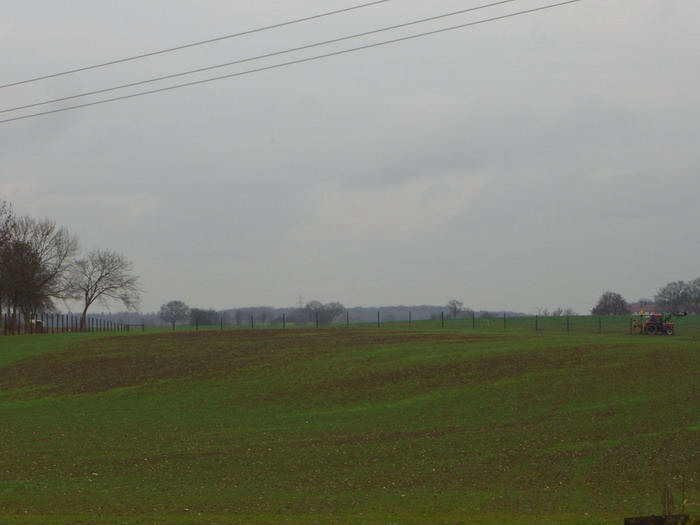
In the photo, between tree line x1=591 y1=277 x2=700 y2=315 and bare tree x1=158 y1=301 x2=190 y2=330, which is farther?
bare tree x1=158 y1=301 x2=190 y2=330

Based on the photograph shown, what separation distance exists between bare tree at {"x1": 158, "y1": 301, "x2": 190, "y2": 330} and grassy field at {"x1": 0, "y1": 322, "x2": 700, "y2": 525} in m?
132

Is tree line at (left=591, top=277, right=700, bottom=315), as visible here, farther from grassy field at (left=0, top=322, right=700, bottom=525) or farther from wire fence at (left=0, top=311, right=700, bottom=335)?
grassy field at (left=0, top=322, right=700, bottom=525)

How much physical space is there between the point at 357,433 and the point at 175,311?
529ft

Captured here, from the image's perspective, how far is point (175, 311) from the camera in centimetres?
18812

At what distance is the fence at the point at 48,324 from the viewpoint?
322ft

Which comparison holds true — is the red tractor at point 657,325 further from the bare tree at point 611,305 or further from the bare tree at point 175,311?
the bare tree at point 175,311

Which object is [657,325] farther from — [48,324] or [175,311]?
[175,311]

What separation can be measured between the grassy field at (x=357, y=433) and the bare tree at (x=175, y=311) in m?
132

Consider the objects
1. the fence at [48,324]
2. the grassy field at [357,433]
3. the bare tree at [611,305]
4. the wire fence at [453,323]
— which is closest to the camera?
the grassy field at [357,433]

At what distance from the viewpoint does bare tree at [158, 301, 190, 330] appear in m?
188

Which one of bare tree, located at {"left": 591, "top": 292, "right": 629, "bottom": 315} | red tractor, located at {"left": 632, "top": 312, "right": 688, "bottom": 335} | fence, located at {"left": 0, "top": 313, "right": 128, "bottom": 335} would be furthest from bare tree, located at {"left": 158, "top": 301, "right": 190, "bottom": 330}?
red tractor, located at {"left": 632, "top": 312, "right": 688, "bottom": 335}

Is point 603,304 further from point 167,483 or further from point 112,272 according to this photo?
point 167,483

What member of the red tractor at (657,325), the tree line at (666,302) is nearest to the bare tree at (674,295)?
the tree line at (666,302)

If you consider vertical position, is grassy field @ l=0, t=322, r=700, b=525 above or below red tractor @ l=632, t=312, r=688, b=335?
below
